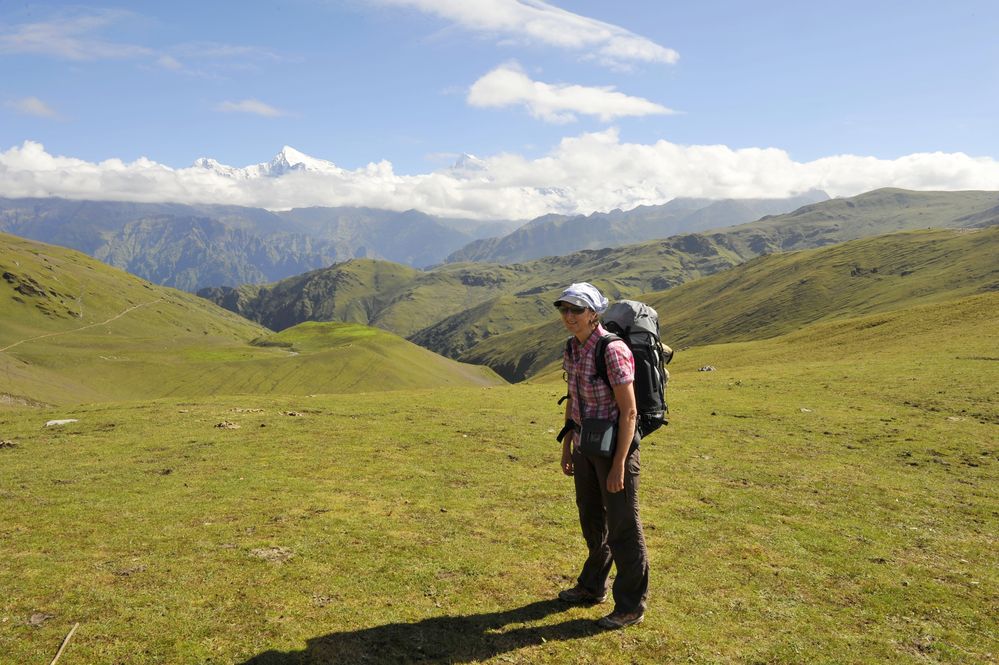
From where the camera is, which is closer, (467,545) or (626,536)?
(626,536)

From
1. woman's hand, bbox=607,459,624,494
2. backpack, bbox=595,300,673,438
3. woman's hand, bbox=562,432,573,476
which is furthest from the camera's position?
woman's hand, bbox=562,432,573,476

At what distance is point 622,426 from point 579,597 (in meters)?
3.69

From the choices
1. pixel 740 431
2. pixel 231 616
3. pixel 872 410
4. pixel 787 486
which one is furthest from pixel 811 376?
pixel 231 616

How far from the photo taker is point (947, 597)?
11461mm

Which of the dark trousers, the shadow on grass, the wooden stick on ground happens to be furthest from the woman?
the wooden stick on ground

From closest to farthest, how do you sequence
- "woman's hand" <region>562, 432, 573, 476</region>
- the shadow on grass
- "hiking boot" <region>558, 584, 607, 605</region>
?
the shadow on grass, "hiking boot" <region>558, 584, 607, 605</region>, "woman's hand" <region>562, 432, 573, 476</region>

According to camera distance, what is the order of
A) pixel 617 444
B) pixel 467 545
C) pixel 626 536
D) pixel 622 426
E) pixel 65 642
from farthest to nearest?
pixel 467 545 → pixel 626 536 → pixel 617 444 → pixel 622 426 → pixel 65 642

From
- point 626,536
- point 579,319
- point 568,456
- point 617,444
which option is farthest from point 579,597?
point 579,319

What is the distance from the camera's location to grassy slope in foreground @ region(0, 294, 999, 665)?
9500mm

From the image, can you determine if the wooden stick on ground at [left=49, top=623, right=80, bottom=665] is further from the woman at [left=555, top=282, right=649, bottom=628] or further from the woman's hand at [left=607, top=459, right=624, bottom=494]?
the woman's hand at [left=607, top=459, right=624, bottom=494]

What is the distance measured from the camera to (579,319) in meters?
9.95

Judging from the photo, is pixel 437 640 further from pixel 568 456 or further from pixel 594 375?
pixel 594 375

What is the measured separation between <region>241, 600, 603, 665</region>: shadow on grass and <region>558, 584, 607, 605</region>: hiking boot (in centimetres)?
31

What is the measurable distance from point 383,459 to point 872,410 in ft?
93.4
